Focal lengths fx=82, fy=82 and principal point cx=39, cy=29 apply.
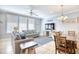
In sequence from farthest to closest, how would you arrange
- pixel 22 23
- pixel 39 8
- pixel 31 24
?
pixel 31 24 < pixel 22 23 < pixel 39 8

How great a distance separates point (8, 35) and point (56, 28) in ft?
4.34

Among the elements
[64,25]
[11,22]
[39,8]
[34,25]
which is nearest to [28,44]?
[34,25]

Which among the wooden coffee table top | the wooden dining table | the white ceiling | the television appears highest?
the white ceiling

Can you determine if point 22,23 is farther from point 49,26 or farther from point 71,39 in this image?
point 71,39

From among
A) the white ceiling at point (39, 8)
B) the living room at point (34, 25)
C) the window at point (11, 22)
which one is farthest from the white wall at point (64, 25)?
the window at point (11, 22)

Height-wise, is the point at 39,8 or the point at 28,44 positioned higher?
the point at 39,8

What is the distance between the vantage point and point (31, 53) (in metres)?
2.08

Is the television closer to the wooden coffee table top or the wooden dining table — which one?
the wooden dining table

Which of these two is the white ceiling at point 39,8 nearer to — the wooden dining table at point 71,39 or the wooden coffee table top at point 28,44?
the wooden dining table at point 71,39

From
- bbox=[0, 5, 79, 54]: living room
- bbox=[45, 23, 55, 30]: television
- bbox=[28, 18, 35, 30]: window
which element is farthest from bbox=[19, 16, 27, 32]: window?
bbox=[45, 23, 55, 30]: television
